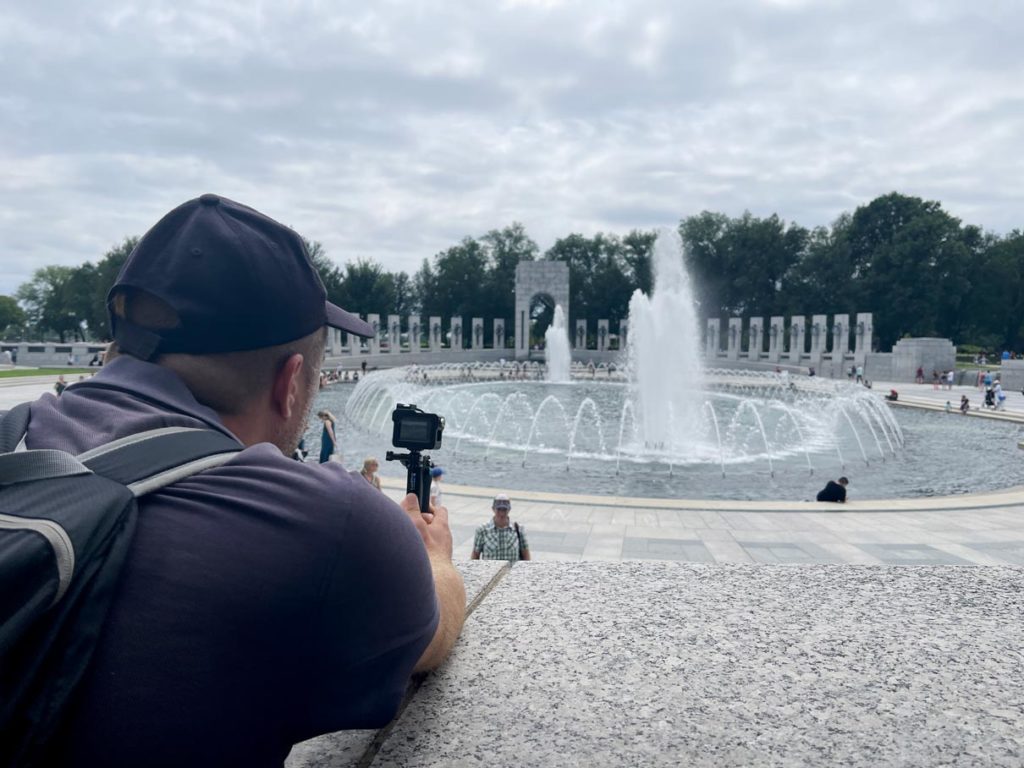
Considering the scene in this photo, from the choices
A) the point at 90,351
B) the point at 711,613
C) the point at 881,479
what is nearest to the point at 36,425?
the point at 711,613

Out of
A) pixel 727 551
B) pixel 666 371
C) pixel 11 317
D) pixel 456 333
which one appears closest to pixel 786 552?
pixel 727 551

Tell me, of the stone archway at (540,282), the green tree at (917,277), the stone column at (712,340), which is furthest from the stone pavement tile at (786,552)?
the stone archway at (540,282)

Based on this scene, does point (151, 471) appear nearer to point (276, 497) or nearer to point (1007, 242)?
point (276, 497)

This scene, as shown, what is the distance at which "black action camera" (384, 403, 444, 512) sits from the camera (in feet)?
8.21

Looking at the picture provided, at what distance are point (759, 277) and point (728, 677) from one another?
263 feet

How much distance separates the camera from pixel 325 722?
4.02 feet

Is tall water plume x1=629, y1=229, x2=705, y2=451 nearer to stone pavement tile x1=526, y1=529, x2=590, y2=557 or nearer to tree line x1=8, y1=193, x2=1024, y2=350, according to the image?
stone pavement tile x1=526, y1=529, x2=590, y2=557

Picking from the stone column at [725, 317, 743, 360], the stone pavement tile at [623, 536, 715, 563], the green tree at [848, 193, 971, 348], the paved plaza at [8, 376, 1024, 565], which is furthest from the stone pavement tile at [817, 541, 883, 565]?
the green tree at [848, 193, 971, 348]

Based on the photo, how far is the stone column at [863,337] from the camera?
54.5 meters

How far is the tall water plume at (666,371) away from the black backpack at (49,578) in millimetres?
19206

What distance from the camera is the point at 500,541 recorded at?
727 centimetres

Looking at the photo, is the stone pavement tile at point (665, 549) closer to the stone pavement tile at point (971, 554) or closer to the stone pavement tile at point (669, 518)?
the stone pavement tile at point (669, 518)

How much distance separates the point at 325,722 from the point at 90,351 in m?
68.9

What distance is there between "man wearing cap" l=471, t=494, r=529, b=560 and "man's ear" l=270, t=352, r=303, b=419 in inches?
225
